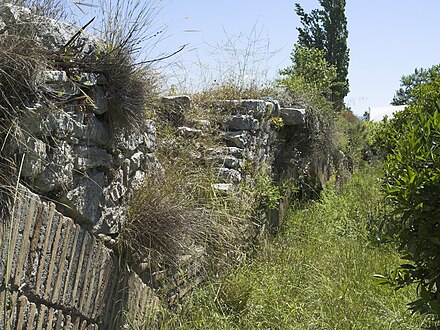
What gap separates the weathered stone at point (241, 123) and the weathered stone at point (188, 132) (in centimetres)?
71

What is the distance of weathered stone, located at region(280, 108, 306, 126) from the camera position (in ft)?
25.1

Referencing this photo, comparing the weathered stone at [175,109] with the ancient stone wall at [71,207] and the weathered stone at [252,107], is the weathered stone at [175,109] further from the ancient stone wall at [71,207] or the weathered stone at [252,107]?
the ancient stone wall at [71,207]

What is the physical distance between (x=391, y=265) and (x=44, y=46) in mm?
3938

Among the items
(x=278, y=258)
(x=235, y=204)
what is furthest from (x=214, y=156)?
(x=278, y=258)

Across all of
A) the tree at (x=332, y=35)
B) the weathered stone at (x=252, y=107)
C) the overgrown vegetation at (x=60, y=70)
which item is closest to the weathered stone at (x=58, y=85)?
the overgrown vegetation at (x=60, y=70)

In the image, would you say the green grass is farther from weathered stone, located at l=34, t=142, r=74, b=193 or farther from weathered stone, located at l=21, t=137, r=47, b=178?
weathered stone, located at l=21, t=137, r=47, b=178

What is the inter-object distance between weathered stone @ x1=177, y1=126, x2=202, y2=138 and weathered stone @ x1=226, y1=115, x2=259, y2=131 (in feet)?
2.32

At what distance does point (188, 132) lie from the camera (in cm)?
562

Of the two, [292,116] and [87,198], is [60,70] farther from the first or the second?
[292,116]

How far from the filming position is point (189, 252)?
4062 millimetres

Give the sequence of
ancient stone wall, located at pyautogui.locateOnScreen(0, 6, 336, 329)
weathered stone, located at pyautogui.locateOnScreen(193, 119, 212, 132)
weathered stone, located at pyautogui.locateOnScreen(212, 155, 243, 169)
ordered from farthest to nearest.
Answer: weathered stone, located at pyautogui.locateOnScreen(193, 119, 212, 132) < weathered stone, located at pyautogui.locateOnScreen(212, 155, 243, 169) < ancient stone wall, located at pyautogui.locateOnScreen(0, 6, 336, 329)

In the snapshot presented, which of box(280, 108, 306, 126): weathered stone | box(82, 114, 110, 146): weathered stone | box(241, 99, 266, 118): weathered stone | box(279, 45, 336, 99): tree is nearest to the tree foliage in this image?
box(279, 45, 336, 99): tree

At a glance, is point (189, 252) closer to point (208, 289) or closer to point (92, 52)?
point (208, 289)

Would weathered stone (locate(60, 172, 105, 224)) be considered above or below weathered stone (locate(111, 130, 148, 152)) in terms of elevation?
below
